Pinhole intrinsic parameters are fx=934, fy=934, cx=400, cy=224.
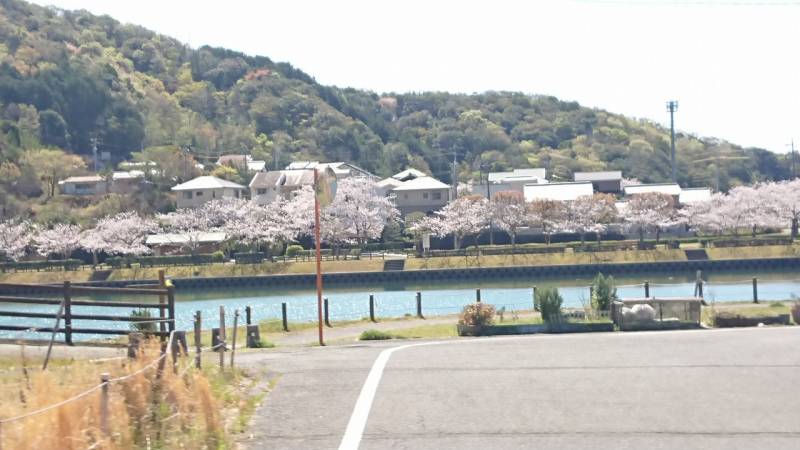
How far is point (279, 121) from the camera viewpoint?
157500 mm

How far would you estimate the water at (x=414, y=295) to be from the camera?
45.2 meters

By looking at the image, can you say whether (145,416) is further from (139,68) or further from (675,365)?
→ (139,68)

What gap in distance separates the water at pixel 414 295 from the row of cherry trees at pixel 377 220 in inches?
537

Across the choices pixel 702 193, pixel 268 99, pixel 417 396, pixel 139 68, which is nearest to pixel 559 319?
pixel 417 396

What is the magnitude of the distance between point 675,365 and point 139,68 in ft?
629

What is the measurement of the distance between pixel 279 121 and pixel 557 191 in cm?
7492

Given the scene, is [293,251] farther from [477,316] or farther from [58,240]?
[477,316]

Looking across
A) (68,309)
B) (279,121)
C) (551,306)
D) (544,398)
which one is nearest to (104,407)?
(544,398)

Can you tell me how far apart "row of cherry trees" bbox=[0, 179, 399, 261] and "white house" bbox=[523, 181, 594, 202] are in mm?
14813

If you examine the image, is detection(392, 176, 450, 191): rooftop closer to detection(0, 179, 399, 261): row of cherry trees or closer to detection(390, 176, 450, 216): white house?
detection(390, 176, 450, 216): white house

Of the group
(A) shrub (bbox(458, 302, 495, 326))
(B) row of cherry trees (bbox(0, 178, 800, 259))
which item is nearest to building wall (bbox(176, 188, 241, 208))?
(B) row of cherry trees (bbox(0, 178, 800, 259))

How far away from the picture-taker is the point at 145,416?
9.38m

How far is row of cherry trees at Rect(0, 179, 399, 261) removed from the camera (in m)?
75.4

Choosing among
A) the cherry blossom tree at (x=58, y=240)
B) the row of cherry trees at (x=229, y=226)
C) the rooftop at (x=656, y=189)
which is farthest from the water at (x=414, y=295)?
the rooftop at (x=656, y=189)
